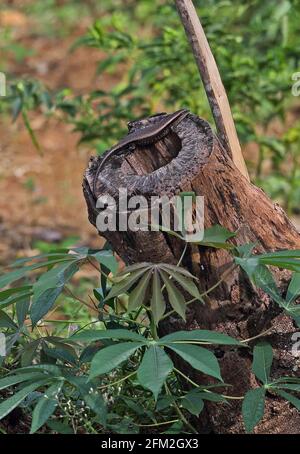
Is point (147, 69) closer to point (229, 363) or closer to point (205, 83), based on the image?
point (205, 83)

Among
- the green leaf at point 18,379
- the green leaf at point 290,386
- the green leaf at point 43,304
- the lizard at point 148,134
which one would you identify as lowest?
the green leaf at point 290,386

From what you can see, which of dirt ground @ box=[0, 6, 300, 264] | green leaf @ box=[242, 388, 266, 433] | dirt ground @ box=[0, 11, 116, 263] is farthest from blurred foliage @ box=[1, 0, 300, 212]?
green leaf @ box=[242, 388, 266, 433]

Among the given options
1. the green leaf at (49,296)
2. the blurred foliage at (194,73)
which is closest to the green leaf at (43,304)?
the green leaf at (49,296)

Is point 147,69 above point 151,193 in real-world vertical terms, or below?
above

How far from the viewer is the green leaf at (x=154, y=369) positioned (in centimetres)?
198

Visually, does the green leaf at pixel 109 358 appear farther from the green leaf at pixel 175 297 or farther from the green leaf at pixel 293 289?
the green leaf at pixel 293 289

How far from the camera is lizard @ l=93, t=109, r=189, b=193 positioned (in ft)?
7.98

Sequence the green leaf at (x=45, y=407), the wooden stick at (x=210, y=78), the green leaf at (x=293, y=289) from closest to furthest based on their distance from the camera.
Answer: the green leaf at (x=45, y=407) → the green leaf at (x=293, y=289) → the wooden stick at (x=210, y=78)

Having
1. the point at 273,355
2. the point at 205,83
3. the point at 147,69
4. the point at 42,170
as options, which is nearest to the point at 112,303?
the point at 273,355

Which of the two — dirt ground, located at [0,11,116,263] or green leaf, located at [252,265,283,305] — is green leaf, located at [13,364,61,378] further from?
dirt ground, located at [0,11,116,263]

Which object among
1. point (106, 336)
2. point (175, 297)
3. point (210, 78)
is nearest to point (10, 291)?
point (106, 336)

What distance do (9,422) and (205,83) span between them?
3.60 ft

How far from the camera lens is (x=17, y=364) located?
2580mm

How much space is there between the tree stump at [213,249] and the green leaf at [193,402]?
90 millimetres
